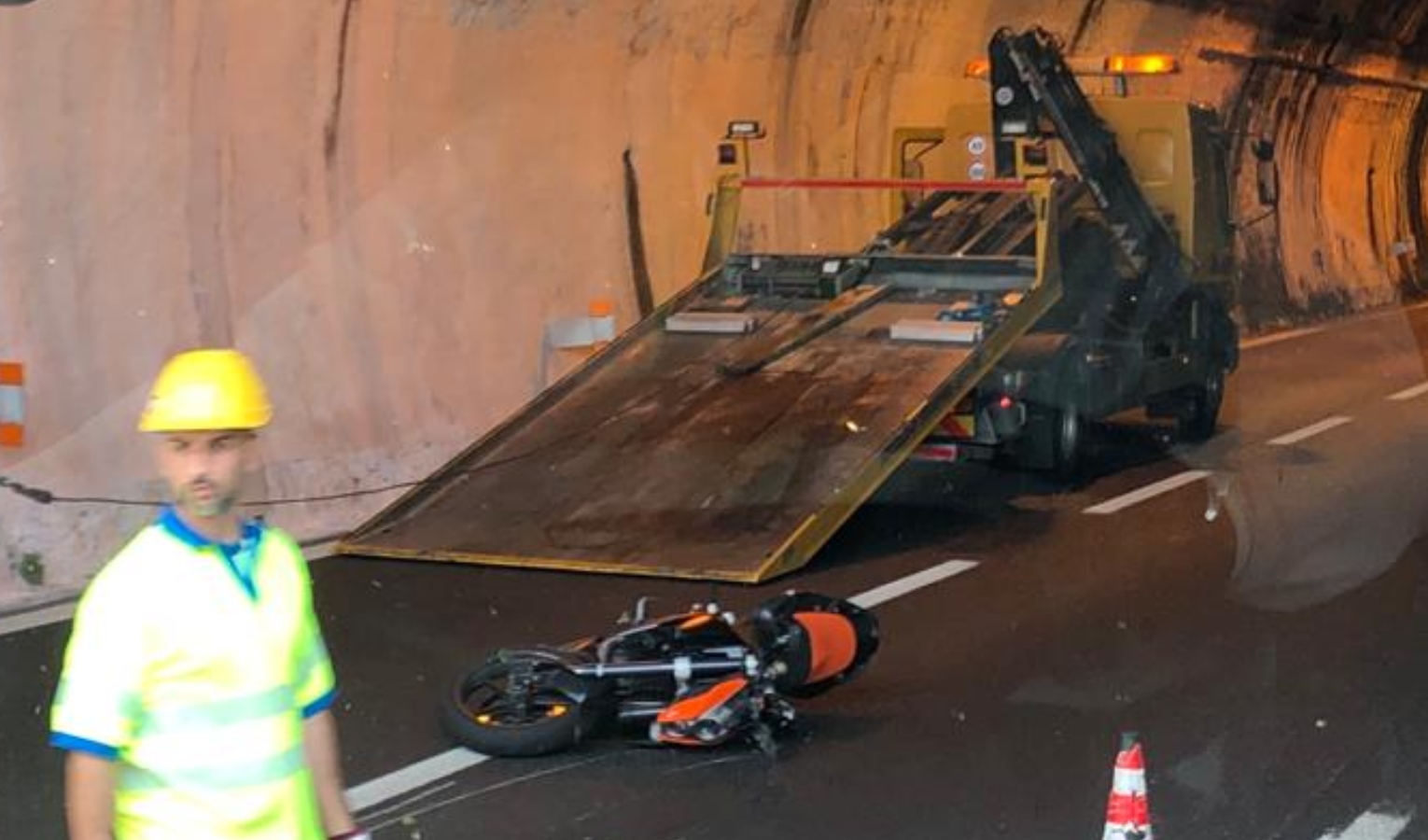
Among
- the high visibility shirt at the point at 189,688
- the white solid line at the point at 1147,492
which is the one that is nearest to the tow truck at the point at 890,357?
the white solid line at the point at 1147,492

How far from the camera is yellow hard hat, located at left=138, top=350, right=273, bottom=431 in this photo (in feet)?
9.46

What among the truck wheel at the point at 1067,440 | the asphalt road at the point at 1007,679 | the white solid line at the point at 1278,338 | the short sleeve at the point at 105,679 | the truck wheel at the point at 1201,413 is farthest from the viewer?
the white solid line at the point at 1278,338

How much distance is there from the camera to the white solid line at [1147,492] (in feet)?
36.9

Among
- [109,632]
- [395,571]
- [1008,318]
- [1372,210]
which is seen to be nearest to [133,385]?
[395,571]

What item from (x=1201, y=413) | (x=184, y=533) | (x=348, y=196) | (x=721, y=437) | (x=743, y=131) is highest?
(x=743, y=131)

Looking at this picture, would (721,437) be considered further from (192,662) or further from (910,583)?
(192,662)

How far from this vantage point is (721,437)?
10.1m

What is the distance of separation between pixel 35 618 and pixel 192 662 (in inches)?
233

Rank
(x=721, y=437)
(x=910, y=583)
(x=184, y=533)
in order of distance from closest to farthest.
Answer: (x=184, y=533), (x=910, y=583), (x=721, y=437)

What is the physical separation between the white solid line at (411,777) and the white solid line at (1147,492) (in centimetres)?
580

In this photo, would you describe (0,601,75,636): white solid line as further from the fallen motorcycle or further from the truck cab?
the truck cab

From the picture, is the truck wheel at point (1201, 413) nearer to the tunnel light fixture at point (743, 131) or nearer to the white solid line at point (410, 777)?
the tunnel light fixture at point (743, 131)

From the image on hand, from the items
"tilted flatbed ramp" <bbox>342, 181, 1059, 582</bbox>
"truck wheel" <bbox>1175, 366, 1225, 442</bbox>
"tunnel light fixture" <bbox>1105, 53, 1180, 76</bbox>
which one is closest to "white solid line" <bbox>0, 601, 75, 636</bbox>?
"tilted flatbed ramp" <bbox>342, 181, 1059, 582</bbox>

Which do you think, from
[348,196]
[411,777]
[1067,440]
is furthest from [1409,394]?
[411,777]
